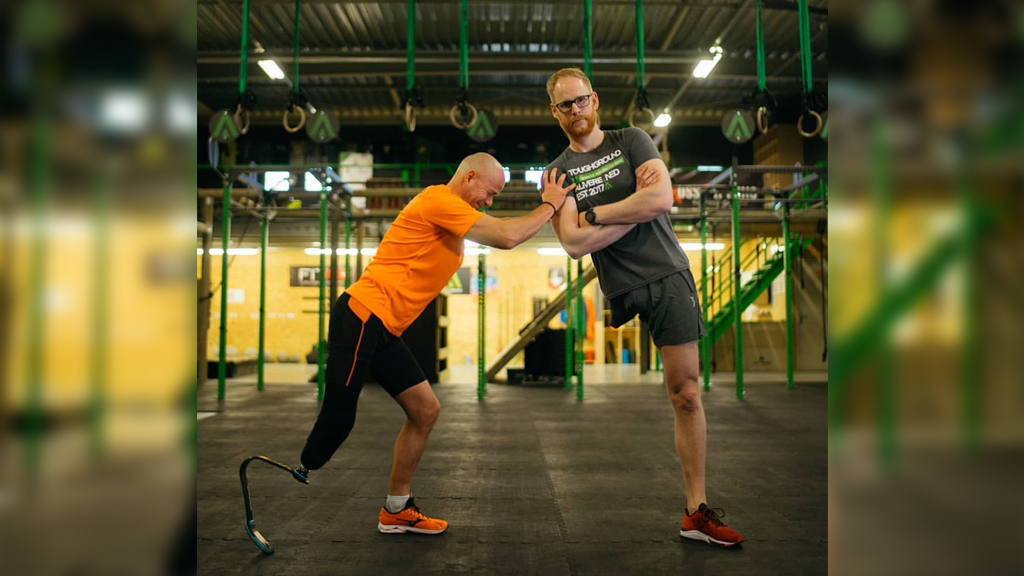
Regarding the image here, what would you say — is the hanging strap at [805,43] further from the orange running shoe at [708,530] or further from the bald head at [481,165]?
the orange running shoe at [708,530]

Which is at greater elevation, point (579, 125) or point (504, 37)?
point (504, 37)

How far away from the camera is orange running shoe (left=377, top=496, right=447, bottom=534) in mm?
2305

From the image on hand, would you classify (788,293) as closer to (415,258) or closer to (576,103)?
(576,103)

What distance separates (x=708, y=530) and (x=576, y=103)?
154 centimetres

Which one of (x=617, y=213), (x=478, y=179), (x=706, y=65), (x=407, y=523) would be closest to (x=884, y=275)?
(x=617, y=213)

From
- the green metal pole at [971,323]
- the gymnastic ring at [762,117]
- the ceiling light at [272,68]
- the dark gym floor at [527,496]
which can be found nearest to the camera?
the green metal pole at [971,323]

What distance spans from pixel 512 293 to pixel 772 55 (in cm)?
645

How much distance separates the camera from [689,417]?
88.4 inches

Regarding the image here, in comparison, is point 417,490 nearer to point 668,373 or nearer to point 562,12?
point 668,373

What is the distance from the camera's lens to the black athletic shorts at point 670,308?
2248mm

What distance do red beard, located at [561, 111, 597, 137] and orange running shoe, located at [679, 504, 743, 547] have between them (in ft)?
4.54

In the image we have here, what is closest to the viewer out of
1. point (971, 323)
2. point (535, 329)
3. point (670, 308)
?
point (971, 323)

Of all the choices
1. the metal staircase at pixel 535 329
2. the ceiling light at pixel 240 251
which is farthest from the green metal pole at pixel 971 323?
the ceiling light at pixel 240 251

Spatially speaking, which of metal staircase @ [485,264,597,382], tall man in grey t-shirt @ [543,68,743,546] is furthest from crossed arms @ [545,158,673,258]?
metal staircase @ [485,264,597,382]
